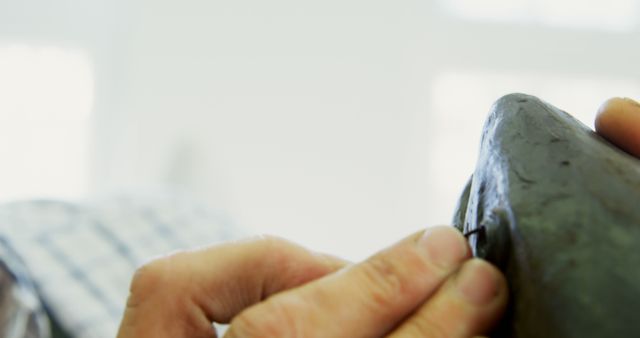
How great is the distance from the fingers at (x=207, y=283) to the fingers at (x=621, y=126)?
237 mm

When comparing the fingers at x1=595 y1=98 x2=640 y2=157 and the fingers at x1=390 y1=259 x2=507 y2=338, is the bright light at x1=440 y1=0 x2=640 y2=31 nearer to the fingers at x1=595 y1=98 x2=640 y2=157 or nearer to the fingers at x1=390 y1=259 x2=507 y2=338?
the fingers at x1=595 y1=98 x2=640 y2=157

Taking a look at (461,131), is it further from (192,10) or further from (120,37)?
(120,37)

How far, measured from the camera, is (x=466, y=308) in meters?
0.38

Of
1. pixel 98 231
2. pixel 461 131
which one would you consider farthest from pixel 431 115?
pixel 98 231

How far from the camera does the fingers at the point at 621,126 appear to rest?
473 mm

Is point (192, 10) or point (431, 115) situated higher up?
point (192, 10)

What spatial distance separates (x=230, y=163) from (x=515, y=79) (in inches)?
39.7

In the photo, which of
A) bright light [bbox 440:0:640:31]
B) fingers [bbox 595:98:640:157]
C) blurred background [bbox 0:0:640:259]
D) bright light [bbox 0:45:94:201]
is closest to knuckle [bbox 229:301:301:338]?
fingers [bbox 595:98:640:157]

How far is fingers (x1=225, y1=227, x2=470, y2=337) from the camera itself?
0.40 m

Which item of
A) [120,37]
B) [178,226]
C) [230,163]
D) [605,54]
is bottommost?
[230,163]

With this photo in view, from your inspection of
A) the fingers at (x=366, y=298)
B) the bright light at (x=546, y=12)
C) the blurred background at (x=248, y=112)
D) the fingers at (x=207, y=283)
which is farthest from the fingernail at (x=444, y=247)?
the bright light at (x=546, y=12)

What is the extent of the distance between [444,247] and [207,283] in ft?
0.62

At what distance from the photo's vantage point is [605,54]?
2.36 metres

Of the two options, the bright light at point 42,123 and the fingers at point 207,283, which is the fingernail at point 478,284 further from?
the bright light at point 42,123
